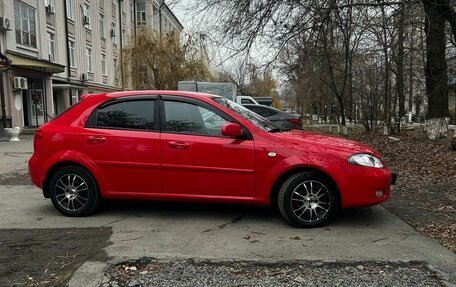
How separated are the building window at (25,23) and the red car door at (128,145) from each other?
772 inches

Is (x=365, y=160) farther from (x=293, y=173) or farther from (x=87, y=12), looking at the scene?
(x=87, y=12)

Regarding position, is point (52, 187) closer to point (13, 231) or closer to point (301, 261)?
point (13, 231)

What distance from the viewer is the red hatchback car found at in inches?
203

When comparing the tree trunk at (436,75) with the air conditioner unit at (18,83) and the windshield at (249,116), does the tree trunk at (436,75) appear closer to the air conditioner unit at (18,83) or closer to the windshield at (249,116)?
the windshield at (249,116)

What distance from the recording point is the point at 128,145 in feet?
18.0

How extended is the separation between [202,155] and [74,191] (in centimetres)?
188

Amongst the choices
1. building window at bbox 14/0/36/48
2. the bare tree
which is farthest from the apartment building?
the bare tree

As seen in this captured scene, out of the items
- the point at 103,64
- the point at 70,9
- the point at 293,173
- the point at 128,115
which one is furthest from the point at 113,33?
the point at 293,173

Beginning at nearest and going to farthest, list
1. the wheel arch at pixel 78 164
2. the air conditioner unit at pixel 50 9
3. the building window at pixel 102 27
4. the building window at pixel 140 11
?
the wheel arch at pixel 78 164
the air conditioner unit at pixel 50 9
the building window at pixel 102 27
the building window at pixel 140 11

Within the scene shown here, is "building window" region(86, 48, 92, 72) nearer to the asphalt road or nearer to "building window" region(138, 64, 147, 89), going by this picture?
"building window" region(138, 64, 147, 89)

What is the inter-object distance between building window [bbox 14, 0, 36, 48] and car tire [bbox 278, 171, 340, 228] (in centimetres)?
2152

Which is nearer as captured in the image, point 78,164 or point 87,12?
point 78,164

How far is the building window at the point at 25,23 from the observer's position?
22203mm

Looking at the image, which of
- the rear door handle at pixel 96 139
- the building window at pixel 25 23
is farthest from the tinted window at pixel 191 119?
the building window at pixel 25 23
